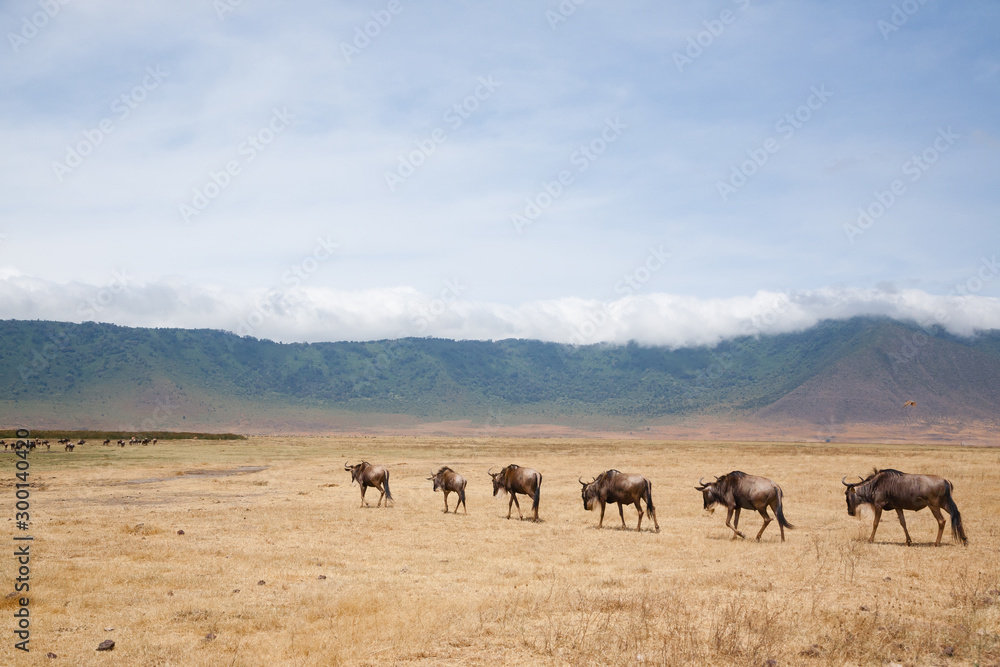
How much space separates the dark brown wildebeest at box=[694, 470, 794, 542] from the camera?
63.1ft

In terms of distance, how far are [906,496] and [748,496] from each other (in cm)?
390

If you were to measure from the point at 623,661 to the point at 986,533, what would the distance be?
15.7m

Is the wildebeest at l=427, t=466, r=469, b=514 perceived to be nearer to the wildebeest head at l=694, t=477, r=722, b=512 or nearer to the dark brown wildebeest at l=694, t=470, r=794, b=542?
the wildebeest head at l=694, t=477, r=722, b=512

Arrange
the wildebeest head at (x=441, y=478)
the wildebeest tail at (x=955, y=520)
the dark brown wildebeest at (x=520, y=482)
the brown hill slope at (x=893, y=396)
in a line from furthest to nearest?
the brown hill slope at (x=893, y=396)
the wildebeest head at (x=441, y=478)
the dark brown wildebeest at (x=520, y=482)
the wildebeest tail at (x=955, y=520)

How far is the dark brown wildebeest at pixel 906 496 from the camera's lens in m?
17.4

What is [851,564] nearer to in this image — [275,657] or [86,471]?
[275,657]

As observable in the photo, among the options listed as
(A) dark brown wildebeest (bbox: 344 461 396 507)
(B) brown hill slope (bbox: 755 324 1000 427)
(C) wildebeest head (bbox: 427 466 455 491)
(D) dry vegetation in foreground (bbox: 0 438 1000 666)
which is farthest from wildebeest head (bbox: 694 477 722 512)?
(B) brown hill slope (bbox: 755 324 1000 427)

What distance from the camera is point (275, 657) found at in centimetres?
943

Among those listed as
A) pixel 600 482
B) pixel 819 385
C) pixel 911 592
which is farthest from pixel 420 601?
pixel 819 385

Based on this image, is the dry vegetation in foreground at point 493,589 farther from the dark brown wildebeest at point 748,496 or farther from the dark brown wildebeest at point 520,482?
the dark brown wildebeest at point 520,482

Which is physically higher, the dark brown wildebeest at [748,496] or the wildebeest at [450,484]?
the dark brown wildebeest at [748,496]

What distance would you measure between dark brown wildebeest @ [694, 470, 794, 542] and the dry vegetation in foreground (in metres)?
0.83

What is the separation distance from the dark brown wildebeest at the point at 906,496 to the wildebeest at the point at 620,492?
561 cm

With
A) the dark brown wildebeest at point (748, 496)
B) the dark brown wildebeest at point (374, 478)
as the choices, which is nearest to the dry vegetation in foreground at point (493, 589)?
the dark brown wildebeest at point (748, 496)
